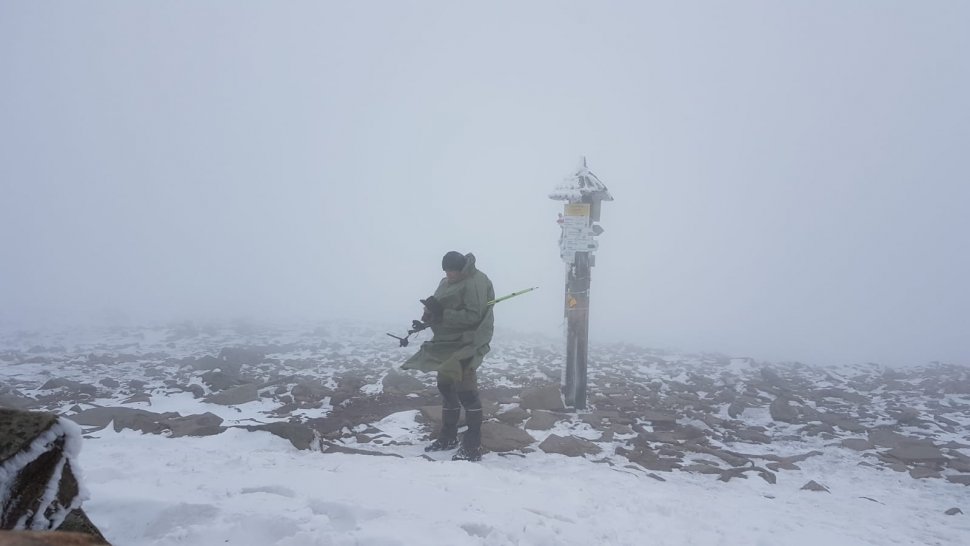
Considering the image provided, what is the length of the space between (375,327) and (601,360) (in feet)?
33.2

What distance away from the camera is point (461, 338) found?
6.20 meters

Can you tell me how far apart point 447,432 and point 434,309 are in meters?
1.62

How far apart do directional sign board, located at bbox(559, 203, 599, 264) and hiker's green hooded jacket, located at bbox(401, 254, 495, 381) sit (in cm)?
254

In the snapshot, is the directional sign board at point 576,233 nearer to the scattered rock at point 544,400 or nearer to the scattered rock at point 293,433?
the scattered rock at point 544,400

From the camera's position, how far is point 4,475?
182 centimetres

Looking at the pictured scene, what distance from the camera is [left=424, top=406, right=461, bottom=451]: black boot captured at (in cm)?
642

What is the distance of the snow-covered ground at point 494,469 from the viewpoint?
358 centimetres

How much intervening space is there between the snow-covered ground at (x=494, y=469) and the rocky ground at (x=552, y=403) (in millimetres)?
62

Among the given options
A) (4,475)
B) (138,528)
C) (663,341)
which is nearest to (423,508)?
(138,528)

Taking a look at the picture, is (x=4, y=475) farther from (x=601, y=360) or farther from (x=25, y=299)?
(x=25, y=299)

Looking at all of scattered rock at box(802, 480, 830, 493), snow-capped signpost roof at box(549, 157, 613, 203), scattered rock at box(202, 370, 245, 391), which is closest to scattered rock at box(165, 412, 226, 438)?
scattered rock at box(202, 370, 245, 391)

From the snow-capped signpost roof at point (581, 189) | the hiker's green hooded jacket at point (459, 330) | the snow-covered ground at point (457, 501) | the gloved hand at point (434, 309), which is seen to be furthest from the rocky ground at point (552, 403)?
the snow-capped signpost roof at point (581, 189)

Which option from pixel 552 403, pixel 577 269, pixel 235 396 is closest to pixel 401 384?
pixel 235 396

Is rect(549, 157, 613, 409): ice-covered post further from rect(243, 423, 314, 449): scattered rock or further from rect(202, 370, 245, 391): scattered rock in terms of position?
rect(202, 370, 245, 391): scattered rock
